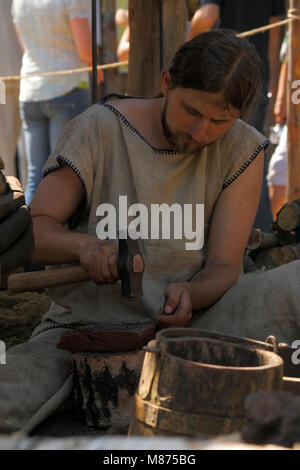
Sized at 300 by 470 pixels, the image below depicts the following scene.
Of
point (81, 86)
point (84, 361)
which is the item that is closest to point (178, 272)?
point (84, 361)

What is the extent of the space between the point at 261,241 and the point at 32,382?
279 centimetres

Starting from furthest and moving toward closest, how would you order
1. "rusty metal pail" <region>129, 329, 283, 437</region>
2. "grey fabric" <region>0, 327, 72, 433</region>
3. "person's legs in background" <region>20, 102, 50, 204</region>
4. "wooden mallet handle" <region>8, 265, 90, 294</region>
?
"person's legs in background" <region>20, 102, 50, 204</region>
"wooden mallet handle" <region>8, 265, 90, 294</region>
"grey fabric" <region>0, 327, 72, 433</region>
"rusty metal pail" <region>129, 329, 283, 437</region>

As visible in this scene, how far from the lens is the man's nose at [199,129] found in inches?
107

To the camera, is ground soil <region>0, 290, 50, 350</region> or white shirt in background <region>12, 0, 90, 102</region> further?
white shirt in background <region>12, 0, 90, 102</region>

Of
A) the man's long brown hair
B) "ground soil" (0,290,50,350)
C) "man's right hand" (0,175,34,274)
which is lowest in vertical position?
"ground soil" (0,290,50,350)

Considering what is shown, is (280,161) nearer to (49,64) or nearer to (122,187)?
(49,64)

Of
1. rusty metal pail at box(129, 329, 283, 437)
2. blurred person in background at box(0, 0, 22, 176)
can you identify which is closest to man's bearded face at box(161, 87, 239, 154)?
rusty metal pail at box(129, 329, 283, 437)

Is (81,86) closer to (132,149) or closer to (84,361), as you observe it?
(132,149)

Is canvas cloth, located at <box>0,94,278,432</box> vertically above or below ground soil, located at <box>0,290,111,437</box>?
above

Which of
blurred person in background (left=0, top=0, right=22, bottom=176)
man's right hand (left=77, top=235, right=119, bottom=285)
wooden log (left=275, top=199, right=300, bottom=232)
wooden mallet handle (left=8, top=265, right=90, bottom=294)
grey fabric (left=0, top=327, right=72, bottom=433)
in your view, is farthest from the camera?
blurred person in background (left=0, top=0, right=22, bottom=176)

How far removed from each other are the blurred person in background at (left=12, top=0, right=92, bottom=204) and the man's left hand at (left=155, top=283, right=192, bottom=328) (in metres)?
3.18

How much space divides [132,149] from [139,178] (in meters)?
0.11

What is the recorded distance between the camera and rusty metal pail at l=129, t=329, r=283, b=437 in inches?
66.9

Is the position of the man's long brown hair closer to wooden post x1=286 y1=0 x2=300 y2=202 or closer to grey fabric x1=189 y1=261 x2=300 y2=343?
grey fabric x1=189 y1=261 x2=300 y2=343
